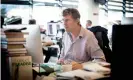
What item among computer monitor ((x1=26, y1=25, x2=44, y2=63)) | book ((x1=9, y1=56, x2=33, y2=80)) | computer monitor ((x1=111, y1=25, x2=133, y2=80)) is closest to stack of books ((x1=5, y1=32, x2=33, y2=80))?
book ((x1=9, y1=56, x2=33, y2=80))

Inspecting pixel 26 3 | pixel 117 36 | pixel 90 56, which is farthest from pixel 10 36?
pixel 26 3

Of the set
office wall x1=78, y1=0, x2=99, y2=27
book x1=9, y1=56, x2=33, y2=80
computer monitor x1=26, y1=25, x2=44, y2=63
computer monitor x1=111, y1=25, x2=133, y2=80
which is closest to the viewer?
computer monitor x1=111, y1=25, x2=133, y2=80

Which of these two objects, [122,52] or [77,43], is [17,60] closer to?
[122,52]

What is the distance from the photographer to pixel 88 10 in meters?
9.19

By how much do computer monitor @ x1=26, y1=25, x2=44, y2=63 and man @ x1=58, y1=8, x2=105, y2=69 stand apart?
418mm

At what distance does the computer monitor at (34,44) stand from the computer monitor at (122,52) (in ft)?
2.69

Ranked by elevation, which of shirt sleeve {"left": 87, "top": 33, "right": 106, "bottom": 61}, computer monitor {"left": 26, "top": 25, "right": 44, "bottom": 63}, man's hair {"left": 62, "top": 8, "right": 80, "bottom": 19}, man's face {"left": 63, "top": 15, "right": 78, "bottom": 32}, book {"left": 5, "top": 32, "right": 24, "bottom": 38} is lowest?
shirt sleeve {"left": 87, "top": 33, "right": 106, "bottom": 61}

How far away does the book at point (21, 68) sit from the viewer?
137 centimetres

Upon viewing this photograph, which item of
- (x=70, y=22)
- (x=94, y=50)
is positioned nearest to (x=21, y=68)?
(x=94, y=50)

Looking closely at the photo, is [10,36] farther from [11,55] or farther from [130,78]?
[130,78]

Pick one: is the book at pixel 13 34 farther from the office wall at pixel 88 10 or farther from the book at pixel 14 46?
the office wall at pixel 88 10

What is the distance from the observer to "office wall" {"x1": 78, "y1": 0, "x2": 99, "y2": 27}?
30.0 feet

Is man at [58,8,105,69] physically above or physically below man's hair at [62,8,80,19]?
below

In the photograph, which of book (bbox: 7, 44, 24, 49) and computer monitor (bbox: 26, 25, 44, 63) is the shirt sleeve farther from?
book (bbox: 7, 44, 24, 49)
